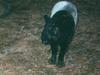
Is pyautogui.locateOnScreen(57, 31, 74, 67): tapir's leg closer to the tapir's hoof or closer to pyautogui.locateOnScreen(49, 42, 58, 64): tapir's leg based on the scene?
the tapir's hoof

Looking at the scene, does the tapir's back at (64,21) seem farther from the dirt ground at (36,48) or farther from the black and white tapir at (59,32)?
the dirt ground at (36,48)

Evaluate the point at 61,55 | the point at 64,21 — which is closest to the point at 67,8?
the point at 64,21

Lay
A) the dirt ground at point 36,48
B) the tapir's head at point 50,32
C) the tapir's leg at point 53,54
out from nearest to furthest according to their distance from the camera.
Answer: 1. the tapir's head at point 50,32
2. the dirt ground at point 36,48
3. the tapir's leg at point 53,54

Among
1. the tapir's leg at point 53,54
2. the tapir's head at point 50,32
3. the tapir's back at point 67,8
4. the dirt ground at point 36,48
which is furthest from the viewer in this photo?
the tapir's back at point 67,8

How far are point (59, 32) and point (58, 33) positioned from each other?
0.15ft

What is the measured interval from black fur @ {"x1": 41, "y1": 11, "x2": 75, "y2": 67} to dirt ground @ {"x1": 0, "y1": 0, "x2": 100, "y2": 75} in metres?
0.26

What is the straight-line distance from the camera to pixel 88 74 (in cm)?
689

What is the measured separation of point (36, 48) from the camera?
7867 mm

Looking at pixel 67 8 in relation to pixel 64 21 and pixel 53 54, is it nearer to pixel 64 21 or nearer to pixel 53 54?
pixel 64 21

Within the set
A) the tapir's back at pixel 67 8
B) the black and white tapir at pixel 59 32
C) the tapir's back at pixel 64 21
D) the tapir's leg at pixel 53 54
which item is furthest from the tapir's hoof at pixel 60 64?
the tapir's back at pixel 67 8

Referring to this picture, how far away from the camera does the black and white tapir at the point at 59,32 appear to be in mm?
6934

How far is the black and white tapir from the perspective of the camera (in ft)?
22.7

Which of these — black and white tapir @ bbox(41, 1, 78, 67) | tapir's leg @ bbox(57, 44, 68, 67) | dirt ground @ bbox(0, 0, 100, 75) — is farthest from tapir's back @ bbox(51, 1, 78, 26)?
dirt ground @ bbox(0, 0, 100, 75)

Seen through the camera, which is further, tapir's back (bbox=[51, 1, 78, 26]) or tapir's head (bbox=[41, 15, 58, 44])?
tapir's back (bbox=[51, 1, 78, 26])
